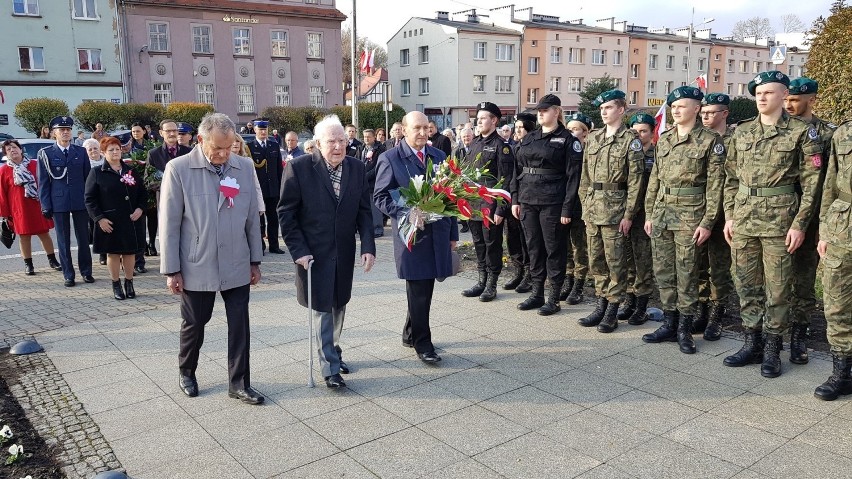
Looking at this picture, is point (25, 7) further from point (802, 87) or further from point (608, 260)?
point (802, 87)

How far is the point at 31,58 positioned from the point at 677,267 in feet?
136

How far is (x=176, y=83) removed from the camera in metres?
41.0

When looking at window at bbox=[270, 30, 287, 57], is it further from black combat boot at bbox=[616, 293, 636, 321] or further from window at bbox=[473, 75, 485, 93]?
black combat boot at bbox=[616, 293, 636, 321]

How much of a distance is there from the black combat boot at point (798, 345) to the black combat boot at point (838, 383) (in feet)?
2.04

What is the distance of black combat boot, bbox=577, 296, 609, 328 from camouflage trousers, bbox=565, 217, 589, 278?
0.82 metres

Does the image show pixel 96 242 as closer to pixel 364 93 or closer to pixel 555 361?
pixel 555 361

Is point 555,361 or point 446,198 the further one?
point 555,361

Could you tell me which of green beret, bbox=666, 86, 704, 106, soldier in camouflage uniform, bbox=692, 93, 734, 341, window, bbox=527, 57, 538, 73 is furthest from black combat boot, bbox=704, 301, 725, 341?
window, bbox=527, 57, 538, 73

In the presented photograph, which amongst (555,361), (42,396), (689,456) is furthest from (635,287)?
Answer: (42,396)

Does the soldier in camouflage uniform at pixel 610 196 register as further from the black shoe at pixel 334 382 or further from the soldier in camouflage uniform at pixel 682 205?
the black shoe at pixel 334 382

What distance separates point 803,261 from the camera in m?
5.41

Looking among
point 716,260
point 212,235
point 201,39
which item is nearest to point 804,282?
point 716,260

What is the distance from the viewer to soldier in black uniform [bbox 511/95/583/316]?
22.1 feet

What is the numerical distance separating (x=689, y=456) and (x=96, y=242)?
23.0ft
